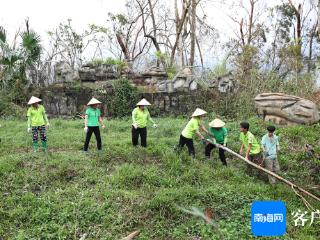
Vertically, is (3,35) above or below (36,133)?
above

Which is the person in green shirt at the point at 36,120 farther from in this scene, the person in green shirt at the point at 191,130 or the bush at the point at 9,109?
the bush at the point at 9,109

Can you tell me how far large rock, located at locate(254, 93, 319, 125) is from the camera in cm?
1216

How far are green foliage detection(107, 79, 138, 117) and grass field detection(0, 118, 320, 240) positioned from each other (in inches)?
184

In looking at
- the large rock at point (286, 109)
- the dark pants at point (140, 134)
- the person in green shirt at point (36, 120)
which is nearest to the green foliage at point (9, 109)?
the person in green shirt at point (36, 120)

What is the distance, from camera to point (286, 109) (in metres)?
12.5

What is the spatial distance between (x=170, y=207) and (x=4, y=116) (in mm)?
10134

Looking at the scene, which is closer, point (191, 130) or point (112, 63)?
point (191, 130)

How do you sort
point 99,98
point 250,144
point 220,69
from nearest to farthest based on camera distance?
point 250,144, point 99,98, point 220,69

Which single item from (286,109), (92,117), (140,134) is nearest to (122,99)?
(140,134)

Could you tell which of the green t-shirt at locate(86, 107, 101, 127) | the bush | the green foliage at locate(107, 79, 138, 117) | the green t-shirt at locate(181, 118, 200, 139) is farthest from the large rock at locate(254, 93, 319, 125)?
the bush

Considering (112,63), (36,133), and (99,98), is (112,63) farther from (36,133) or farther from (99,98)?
(36,133)

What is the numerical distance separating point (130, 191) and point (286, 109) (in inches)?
276

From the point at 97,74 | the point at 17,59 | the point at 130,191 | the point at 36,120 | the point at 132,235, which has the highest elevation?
the point at 17,59

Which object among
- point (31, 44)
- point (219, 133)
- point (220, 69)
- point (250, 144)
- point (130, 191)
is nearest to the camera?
point (130, 191)
